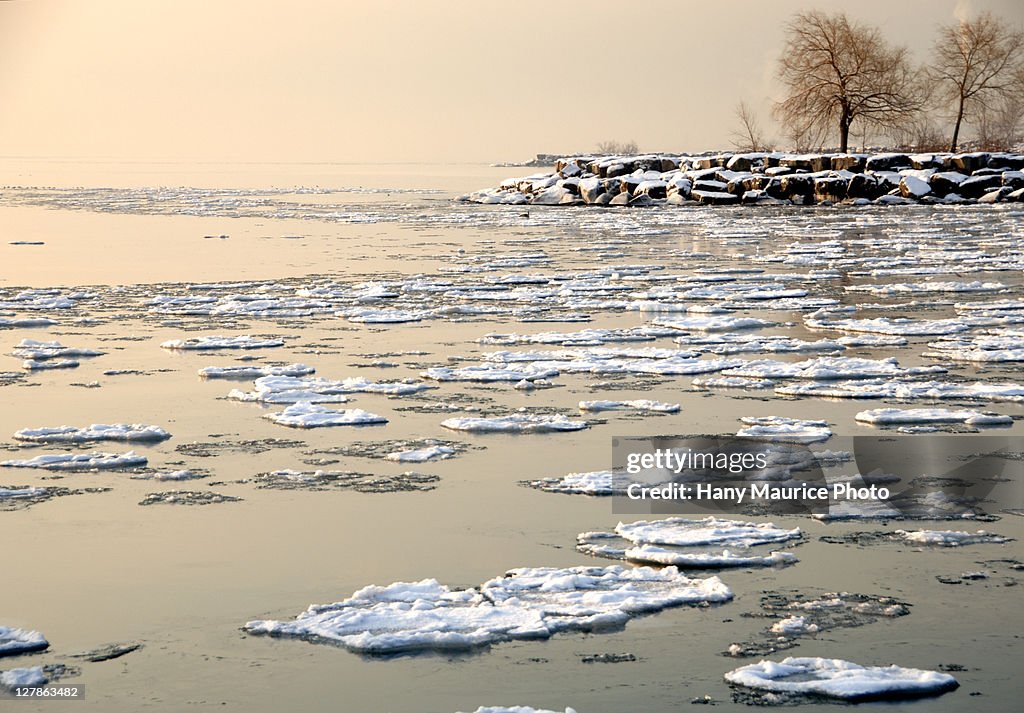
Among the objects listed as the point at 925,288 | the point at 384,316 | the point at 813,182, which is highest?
the point at 813,182

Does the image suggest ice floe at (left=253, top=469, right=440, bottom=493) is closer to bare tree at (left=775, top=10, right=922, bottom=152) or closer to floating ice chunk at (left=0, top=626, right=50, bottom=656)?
floating ice chunk at (left=0, top=626, right=50, bottom=656)

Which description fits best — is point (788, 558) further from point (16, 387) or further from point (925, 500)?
point (16, 387)

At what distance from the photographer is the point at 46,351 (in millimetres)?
9602

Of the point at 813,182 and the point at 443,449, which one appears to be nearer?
the point at 443,449

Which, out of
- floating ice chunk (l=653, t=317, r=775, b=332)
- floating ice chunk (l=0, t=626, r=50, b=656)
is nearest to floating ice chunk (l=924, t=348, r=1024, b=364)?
floating ice chunk (l=653, t=317, r=775, b=332)

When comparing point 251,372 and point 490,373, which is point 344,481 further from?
point 251,372

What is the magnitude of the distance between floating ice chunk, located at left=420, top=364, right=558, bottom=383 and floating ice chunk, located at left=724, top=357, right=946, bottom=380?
1.21m

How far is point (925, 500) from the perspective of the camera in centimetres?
530

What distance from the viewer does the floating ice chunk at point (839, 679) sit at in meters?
3.40

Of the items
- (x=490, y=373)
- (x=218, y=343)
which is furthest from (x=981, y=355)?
(x=218, y=343)

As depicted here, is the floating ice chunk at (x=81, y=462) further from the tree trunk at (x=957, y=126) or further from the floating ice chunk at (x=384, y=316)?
the tree trunk at (x=957, y=126)

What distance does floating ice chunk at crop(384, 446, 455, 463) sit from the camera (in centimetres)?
614

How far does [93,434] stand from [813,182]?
108 feet

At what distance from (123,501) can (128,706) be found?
217cm
